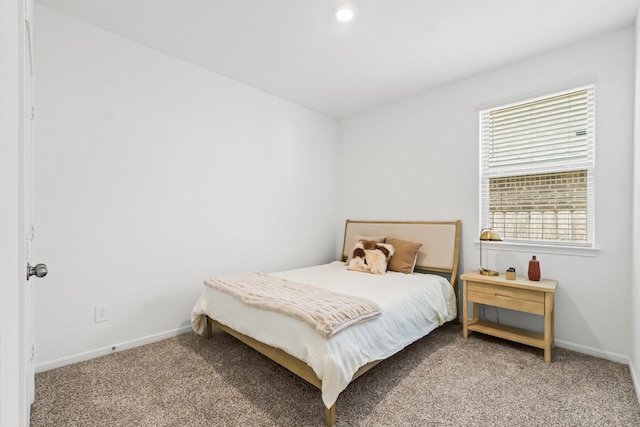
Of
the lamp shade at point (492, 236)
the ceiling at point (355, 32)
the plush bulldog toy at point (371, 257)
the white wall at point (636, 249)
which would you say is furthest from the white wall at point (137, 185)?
the white wall at point (636, 249)

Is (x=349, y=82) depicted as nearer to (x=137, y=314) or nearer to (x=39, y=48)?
(x=39, y=48)

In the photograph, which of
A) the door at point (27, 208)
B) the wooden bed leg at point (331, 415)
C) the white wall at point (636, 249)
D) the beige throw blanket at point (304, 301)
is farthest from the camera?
the white wall at point (636, 249)

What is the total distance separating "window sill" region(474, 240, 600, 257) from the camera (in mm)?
2516

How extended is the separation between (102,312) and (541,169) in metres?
4.00

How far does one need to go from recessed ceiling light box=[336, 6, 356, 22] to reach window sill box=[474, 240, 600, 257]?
2420 mm

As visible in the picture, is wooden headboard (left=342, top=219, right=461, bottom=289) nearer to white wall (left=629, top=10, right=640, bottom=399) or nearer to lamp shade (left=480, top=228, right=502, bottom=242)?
lamp shade (left=480, top=228, right=502, bottom=242)

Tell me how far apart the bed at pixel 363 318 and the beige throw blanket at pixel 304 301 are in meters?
0.03

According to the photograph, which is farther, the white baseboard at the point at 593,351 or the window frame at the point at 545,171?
the window frame at the point at 545,171

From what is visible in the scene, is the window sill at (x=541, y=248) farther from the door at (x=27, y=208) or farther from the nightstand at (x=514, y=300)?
the door at (x=27, y=208)

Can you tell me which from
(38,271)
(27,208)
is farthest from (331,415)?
(27,208)

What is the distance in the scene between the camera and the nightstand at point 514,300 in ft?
7.75

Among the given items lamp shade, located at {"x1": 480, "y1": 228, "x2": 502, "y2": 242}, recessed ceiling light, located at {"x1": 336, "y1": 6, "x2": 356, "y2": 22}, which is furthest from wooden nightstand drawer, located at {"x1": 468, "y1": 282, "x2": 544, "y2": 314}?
recessed ceiling light, located at {"x1": 336, "y1": 6, "x2": 356, "y2": 22}

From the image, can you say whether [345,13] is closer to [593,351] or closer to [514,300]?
[514,300]

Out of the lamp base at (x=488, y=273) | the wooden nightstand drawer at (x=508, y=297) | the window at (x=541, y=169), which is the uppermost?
the window at (x=541, y=169)
